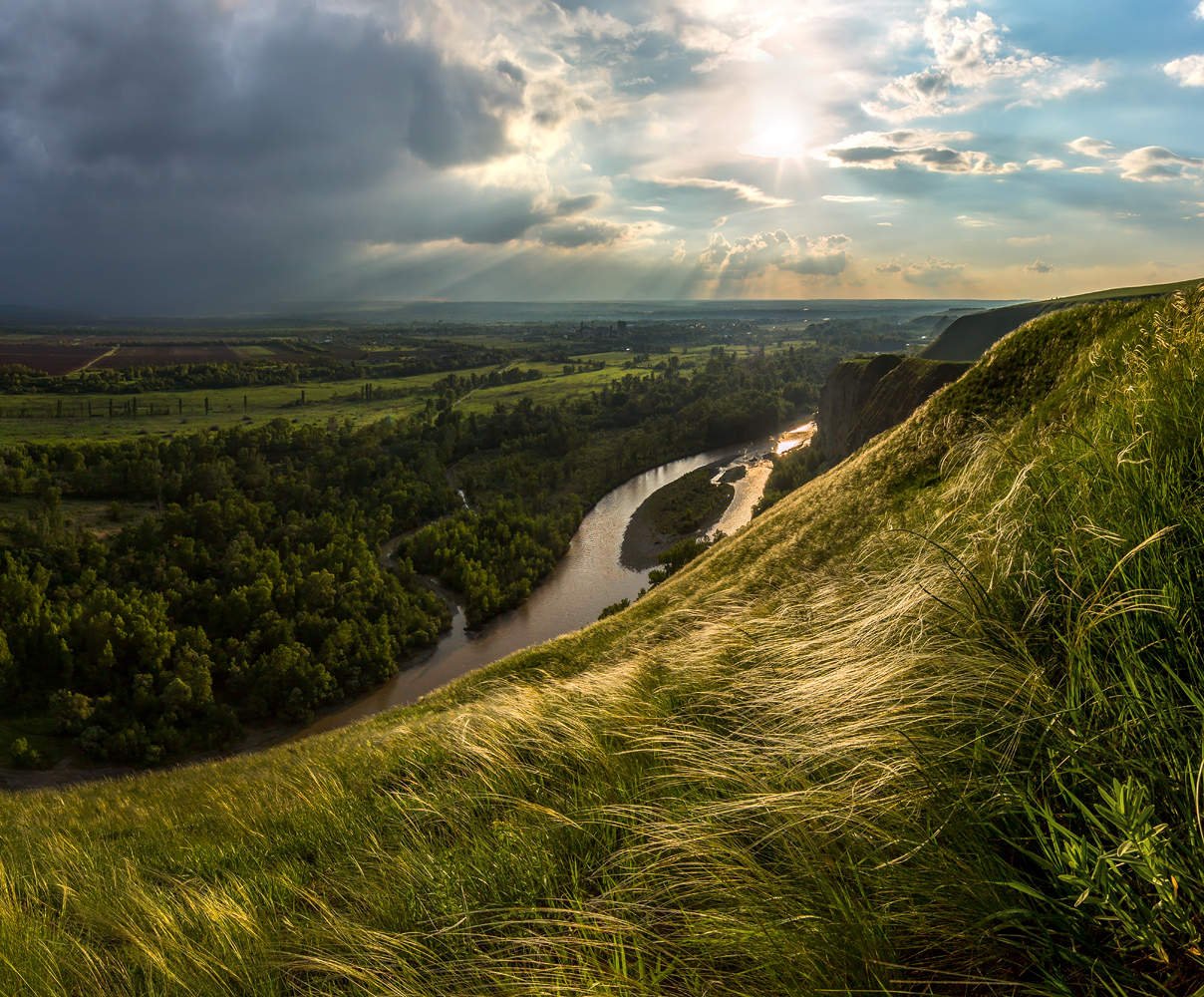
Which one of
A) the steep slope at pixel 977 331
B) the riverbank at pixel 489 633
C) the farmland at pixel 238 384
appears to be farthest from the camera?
the farmland at pixel 238 384

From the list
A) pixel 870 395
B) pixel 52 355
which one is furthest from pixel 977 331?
pixel 52 355

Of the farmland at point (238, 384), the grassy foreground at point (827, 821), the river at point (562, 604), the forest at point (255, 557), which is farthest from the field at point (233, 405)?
the grassy foreground at point (827, 821)

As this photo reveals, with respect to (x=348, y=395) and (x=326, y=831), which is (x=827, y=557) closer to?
(x=326, y=831)

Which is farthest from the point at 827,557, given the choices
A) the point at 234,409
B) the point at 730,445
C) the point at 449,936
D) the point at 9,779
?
the point at 234,409

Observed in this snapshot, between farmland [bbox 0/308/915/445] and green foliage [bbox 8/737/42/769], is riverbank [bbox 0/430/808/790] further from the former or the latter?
farmland [bbox 0/308/915/445]

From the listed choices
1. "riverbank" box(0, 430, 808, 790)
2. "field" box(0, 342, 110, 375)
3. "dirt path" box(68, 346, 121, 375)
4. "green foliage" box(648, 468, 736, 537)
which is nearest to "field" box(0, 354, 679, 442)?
"field" box(0, 342, 110, 375)

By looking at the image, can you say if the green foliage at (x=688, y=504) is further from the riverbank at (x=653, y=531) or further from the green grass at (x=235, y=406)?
the green grass at (x=235, y=406)
